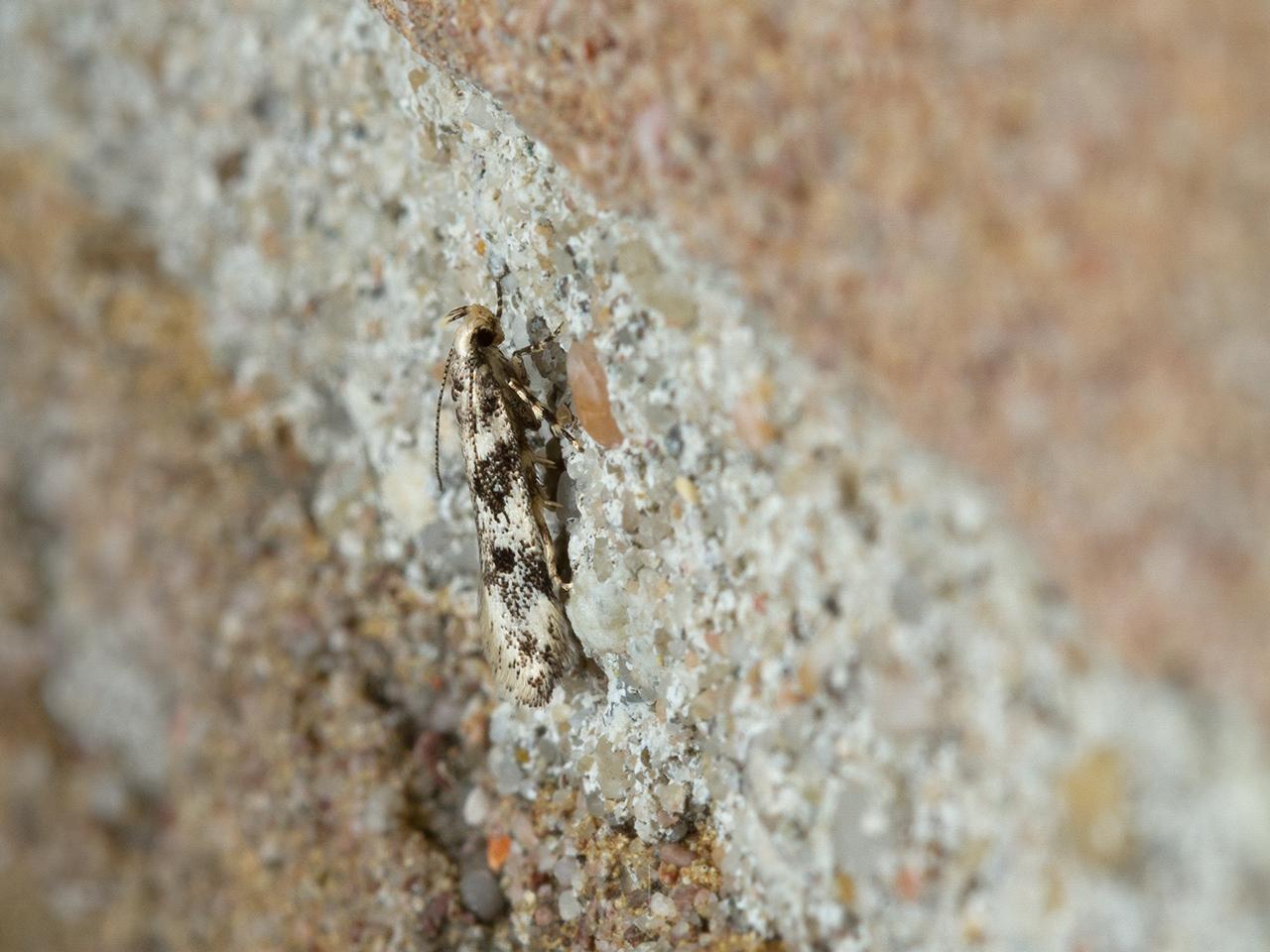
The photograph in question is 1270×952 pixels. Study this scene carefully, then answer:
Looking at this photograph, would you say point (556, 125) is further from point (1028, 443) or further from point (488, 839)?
point (488, 839)

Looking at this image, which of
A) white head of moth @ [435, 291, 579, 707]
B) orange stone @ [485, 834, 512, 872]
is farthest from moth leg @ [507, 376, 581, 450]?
orange stone @ [485, 834, 512, 872]

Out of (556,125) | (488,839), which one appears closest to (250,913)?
(488,839)

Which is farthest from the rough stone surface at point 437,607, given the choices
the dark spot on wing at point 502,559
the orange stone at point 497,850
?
the dark spot on wing at point 502,559

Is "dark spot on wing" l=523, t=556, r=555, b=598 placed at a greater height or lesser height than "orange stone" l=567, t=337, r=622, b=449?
lesser

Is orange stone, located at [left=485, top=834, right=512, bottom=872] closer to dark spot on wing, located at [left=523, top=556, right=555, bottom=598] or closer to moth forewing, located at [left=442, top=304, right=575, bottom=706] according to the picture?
moth forewing, located at [left=442, top=304, right=575, bottom=706]

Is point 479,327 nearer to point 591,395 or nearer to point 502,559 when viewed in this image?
point 591,395

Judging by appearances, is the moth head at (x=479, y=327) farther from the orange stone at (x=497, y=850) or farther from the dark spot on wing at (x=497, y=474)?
the orange stone at (x=497, y=850)
